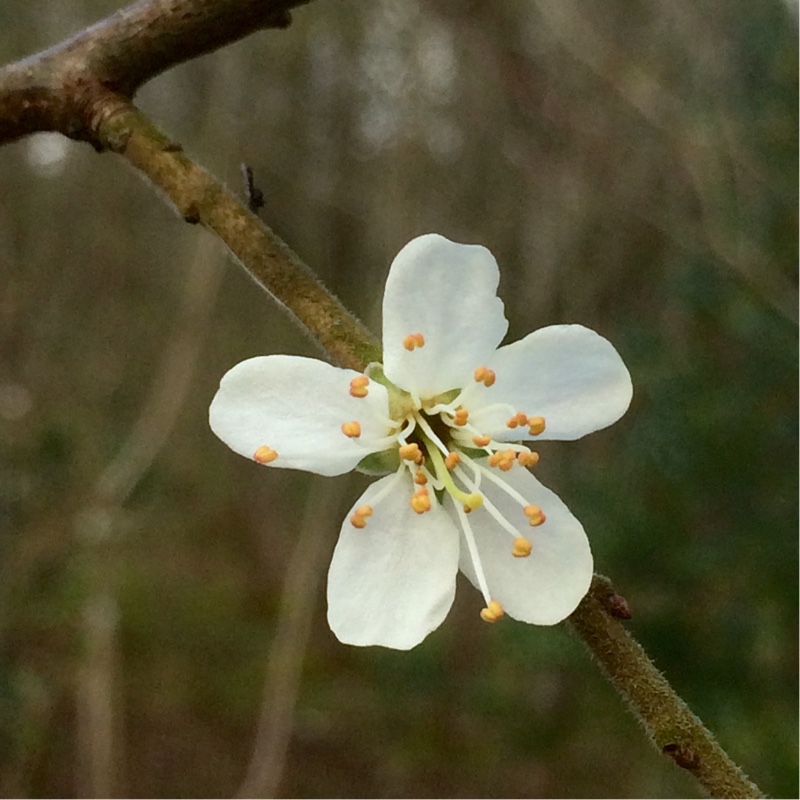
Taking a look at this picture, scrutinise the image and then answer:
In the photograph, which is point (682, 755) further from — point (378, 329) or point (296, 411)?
point (378, 329)

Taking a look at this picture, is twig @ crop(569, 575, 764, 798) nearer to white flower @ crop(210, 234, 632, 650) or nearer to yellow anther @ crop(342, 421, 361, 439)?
white flower @ crop(210, 234, 632, 650)

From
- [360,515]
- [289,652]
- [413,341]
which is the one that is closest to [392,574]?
[360,515]

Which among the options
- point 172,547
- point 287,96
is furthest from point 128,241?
point 172,547

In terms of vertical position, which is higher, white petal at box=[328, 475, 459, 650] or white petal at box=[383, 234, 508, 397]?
white petal at box=[383, 234, 508, 397]

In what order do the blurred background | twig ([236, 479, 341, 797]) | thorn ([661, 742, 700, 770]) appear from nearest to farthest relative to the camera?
thorn ([661, 742, 700, 770])
the blurred background
twig ([236, 479, 341, 797])

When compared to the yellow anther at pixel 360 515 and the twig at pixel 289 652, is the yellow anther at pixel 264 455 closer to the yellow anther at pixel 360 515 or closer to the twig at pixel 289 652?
the yellow anther at pixel 360 515

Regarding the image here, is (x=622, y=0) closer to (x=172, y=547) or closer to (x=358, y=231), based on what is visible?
(x=358, y=231)

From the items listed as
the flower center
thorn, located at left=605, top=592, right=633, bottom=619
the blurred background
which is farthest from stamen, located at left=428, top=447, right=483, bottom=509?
the blurred background
